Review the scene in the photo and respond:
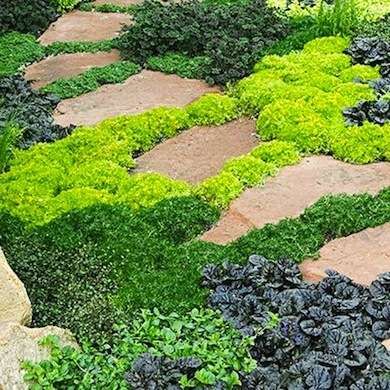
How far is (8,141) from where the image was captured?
7113mm

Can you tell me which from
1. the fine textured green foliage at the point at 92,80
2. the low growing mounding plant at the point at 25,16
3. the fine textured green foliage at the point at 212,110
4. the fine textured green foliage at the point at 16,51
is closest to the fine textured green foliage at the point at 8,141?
the fine textured green foliage at the point at 92,80

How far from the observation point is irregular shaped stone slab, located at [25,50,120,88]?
9711 millimetres

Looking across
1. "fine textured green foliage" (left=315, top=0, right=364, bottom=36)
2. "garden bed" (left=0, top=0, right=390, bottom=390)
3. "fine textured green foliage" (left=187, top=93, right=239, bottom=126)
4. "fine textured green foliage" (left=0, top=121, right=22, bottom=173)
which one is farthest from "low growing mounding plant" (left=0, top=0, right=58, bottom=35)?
"fine textured green foliage" (left=0, top=121, right=22, bottom=173)

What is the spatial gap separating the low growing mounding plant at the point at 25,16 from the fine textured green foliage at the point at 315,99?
3.47 meters

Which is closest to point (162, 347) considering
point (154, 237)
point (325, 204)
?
point (154, 237)

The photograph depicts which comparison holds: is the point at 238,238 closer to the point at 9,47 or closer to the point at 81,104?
the point at 81,104

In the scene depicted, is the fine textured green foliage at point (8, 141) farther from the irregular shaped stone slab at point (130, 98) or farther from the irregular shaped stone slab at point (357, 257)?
the irregular shaped stone slab at point (357, 257)

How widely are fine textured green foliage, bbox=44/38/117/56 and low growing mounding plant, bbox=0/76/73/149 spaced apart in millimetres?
1481

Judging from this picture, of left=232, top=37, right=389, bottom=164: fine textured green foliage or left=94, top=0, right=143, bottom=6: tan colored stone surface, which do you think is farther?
left=94, top=0, right=143, bottom=6: tan colored stone surface

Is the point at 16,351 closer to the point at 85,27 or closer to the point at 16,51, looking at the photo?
the point at 16,51

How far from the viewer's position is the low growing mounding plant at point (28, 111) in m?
8.00

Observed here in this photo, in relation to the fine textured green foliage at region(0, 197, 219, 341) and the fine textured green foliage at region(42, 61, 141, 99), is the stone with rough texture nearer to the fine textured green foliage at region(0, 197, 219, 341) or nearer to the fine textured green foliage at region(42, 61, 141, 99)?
the fine textured green foliage at region(0, 197, 219, 341)

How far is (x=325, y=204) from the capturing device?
651 centimetres

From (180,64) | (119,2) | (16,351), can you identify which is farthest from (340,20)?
(16,351)
